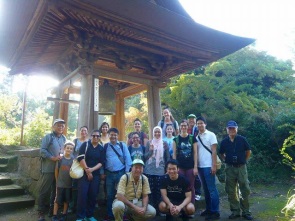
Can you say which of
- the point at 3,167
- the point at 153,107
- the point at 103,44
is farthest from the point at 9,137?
the point at 103,44

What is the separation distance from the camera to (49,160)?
434 centimetres

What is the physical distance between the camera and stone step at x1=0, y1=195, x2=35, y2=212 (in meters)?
4.89

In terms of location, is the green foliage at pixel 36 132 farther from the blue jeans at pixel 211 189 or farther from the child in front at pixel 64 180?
the blue jeans at pixel 211 189

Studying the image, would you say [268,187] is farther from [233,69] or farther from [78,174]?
[78,174]

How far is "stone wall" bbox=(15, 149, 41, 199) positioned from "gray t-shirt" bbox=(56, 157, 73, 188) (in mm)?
1550

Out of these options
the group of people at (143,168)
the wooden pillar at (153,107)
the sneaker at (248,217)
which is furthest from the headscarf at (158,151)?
the wooden pillar at (153,107)

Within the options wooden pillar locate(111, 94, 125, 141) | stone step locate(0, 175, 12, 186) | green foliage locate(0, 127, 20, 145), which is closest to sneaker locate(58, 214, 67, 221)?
stone step locate(0, 175, 12, 186)

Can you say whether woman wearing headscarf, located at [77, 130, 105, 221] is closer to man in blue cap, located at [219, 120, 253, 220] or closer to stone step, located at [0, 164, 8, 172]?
man in blue cap, located at [219, 120, 253, 220]

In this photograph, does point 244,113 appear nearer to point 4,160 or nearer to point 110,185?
point 110,185

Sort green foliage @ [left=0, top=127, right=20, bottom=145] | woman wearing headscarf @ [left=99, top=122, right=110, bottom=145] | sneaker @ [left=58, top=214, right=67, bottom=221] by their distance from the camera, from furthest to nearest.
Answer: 1. green foliage @ [left=0, top=127, right=20, bottom=145]
2. woman wearing headscarf @ [left=99, top=122, right=110, bottom=145]
3. sneaker @ [left=58, top=214, right=67, bottom=221]

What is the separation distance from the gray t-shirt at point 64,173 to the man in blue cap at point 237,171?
2.98 meters

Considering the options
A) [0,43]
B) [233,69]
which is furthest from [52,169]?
[233,69]

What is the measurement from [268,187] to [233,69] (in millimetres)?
6664

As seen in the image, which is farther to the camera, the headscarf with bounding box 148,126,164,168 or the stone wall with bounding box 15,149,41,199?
the stone wall with bounding box 15,149,41,199
